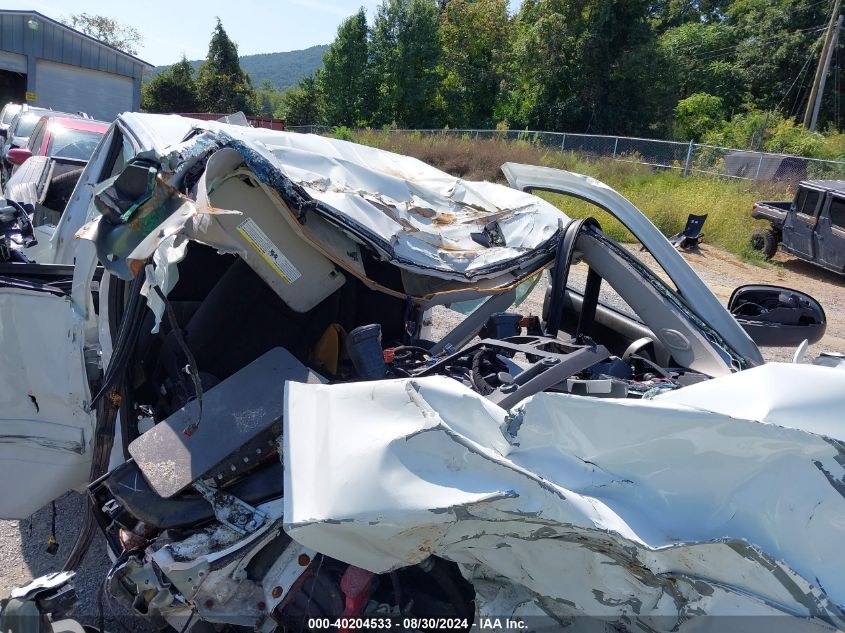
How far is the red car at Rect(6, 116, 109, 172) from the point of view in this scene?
24.7 feet

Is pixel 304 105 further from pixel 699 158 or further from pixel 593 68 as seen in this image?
pixel 699 158

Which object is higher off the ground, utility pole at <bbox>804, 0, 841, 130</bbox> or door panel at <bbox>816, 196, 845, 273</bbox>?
utility pole at <bbox>804, 0, 841, 130</bbox>

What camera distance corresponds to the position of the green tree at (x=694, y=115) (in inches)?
1061

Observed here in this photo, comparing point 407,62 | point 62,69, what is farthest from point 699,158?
point 62,69

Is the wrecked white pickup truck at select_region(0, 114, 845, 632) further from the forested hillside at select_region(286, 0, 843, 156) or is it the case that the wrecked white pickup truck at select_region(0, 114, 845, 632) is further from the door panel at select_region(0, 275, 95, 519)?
the forested hillside at select_region(286, 0, 843, 156)

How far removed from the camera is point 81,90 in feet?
76.5

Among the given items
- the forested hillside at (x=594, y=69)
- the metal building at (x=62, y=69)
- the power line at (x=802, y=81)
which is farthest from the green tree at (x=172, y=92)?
the power line at (x=802, y=81)

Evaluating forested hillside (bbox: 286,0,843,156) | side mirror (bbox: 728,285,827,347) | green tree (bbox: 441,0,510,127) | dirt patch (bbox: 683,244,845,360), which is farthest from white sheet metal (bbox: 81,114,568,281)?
green tree (bbox: 441,0,510,127)

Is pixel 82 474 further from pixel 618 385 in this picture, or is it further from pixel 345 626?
pixel 618 385

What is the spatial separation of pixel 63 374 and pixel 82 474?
45 cm

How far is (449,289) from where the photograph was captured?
2.95 metres

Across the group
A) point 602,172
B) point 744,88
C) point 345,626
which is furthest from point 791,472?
point 744,88

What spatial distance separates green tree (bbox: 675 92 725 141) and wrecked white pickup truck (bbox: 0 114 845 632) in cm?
2647

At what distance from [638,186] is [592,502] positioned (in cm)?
1701
